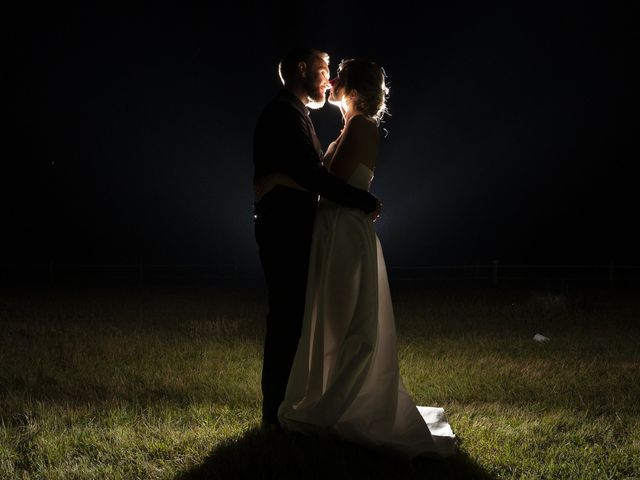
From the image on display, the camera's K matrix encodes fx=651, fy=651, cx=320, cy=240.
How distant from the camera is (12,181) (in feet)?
125

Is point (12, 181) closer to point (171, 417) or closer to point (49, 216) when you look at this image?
point (49, 216)

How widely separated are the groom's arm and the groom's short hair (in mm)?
269

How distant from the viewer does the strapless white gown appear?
367cm

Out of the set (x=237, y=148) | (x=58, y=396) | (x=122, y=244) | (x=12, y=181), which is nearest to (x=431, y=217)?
(x=237, y=148)

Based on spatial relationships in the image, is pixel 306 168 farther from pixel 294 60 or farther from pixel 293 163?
pixel 294 60

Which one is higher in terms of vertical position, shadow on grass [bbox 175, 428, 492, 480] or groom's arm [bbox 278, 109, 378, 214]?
groom's arm [bbox 278, 109, 378, 214]

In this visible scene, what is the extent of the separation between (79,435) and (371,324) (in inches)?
75.3

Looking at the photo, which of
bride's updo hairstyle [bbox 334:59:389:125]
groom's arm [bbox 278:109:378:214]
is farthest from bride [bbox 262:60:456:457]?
groom's arm [bbox 278:109:378:214]

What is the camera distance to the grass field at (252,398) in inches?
135

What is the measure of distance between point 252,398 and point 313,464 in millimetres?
1883

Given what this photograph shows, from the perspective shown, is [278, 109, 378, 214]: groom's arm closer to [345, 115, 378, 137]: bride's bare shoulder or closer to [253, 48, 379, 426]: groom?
[253, 48, 379, 426]: groom

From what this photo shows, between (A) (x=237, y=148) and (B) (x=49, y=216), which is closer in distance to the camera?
(B) (x=49, y=216)

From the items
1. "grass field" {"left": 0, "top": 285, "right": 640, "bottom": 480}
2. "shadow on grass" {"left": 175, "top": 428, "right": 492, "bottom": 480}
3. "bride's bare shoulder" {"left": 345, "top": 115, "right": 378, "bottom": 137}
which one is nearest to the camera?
"shadow on grass" {"left": 175, "top": 428, "right": 492, "bottom": 480}

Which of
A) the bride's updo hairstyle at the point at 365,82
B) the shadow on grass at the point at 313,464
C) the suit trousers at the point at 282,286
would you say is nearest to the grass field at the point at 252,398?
the shadow on grass at the point at 313,464
